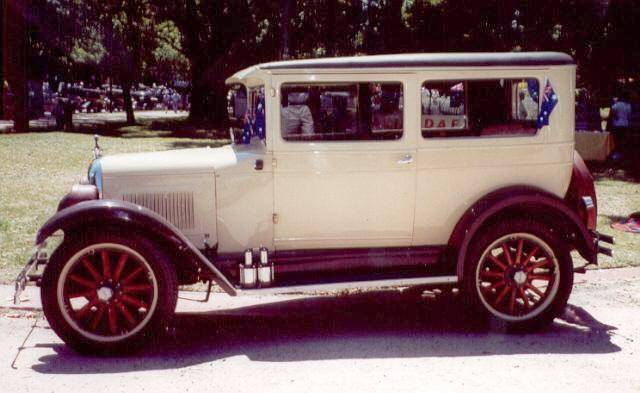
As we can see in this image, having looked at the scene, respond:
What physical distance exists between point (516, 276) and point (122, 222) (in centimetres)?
294

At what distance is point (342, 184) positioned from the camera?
5625mm

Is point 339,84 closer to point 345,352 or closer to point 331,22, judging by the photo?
point 345,352

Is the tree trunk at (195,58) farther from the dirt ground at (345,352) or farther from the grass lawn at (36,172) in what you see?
the dirt ground at (345,352)

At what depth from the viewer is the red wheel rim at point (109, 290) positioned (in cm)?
511

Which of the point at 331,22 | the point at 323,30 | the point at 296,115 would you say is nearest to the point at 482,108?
the point at 296,115

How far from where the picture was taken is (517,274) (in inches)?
223

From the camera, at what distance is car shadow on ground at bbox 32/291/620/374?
519 cm

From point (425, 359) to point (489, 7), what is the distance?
659 inches

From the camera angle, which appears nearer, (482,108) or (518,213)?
(518,213)

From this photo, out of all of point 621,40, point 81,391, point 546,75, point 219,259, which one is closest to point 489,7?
point 621,40

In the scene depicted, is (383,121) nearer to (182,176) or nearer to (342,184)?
(342,184)

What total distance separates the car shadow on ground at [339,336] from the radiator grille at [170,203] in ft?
3.05

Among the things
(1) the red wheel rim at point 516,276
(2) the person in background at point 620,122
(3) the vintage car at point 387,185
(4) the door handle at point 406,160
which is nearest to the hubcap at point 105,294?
(3) the vintage car at point 387,185

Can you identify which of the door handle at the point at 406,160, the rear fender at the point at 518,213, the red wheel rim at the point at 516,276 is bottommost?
the red wheel rim at the point at 516,276
